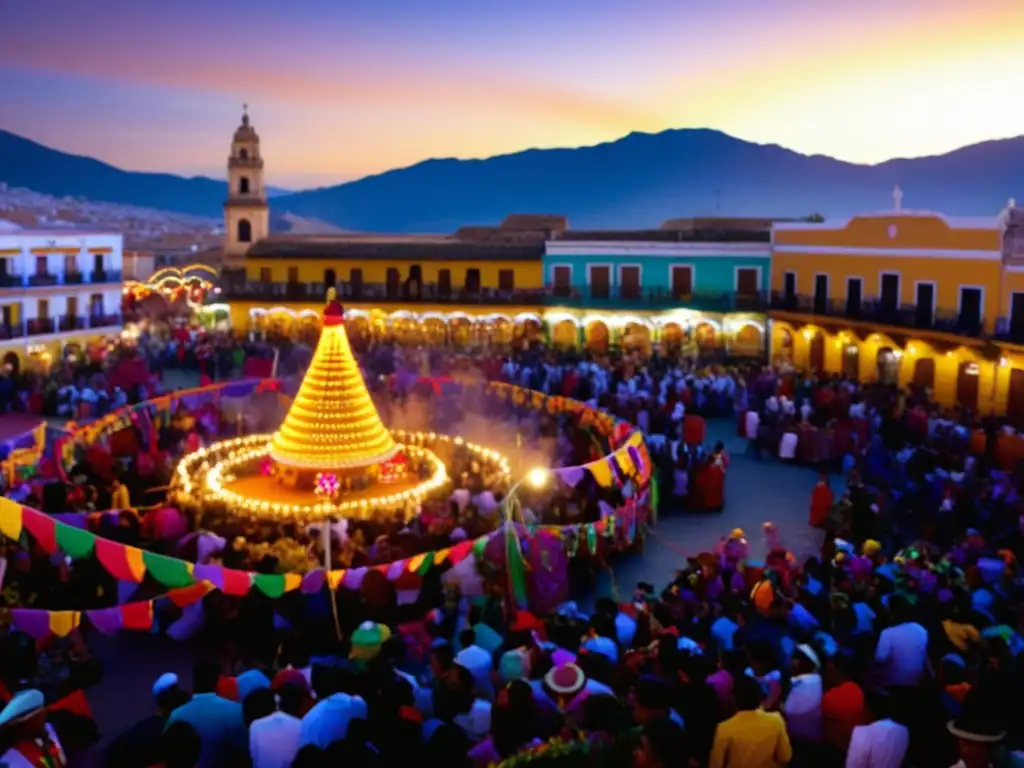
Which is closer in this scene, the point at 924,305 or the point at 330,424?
the point at 330,424

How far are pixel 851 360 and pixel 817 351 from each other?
1635mm

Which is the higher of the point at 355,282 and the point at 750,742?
the point at 355,282

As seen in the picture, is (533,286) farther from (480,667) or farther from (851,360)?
(480,667)

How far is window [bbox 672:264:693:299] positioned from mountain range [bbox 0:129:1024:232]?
3999 inches

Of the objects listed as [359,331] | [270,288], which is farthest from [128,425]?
[270,288]

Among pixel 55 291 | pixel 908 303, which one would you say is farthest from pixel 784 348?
pixel 55 291

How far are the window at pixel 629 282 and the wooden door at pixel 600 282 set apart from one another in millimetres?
444

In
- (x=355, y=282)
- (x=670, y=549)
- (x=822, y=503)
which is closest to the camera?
(x=670, y=549)

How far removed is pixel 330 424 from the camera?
1492cm

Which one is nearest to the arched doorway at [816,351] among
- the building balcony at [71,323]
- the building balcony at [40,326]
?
the building balcony at [71,323]

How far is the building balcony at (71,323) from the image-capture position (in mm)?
34656

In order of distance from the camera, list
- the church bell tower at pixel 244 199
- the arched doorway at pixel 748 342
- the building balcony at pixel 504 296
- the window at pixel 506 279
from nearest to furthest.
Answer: the arched doorway at pixel 748 342 → the building balcony at pixel 504 296 → the window at pixel 506 279 → the church bell tower at pixel 244 199

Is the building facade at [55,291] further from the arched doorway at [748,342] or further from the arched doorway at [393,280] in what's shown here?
the arched doorway at [748,342]

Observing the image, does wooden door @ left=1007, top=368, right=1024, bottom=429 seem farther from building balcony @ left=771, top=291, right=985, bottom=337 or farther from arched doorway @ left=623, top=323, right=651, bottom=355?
arched doorway @ left=623, top=323, right=651, bottom=355
